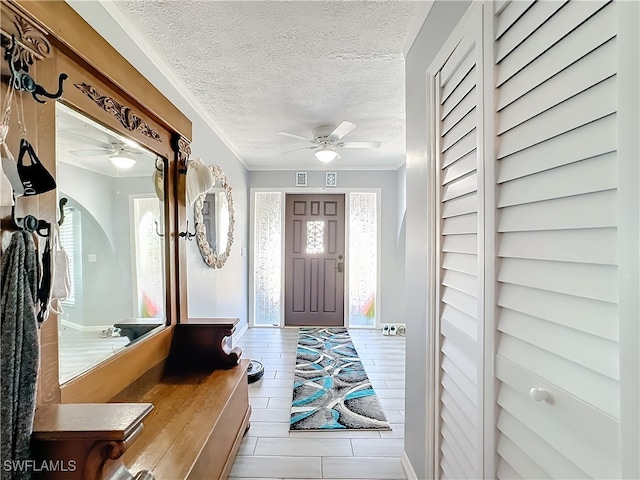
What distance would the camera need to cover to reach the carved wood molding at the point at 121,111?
132 cm

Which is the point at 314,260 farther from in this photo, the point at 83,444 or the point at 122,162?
the point at 83,444

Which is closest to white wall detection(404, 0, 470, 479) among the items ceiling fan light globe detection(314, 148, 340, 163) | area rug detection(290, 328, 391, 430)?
area rug detection(290, 328, 391, 430)

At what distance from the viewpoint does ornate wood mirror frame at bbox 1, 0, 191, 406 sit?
40.3 inches

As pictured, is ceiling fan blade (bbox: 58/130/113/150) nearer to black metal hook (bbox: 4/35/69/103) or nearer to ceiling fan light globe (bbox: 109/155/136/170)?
ceiling fan light globe (bbox: 109/155/136/170)

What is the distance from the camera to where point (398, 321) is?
196 inches

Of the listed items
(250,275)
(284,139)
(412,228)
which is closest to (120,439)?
(412,228)

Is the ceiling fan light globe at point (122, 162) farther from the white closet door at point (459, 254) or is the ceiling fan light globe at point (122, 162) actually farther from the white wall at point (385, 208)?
the white wall at point (385, 208)

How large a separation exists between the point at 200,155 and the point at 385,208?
297 cm

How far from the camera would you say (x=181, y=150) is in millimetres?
2115

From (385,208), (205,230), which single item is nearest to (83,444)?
(205,230)

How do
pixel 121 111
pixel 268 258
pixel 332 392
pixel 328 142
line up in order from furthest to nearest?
pixel 268 258 < pixel 328 142 < pixel 332 392 < pixel 121 111

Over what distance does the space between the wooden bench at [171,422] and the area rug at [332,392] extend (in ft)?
1.71

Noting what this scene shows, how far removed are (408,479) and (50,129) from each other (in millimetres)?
2243

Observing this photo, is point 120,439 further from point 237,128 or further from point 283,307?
point 283,307
